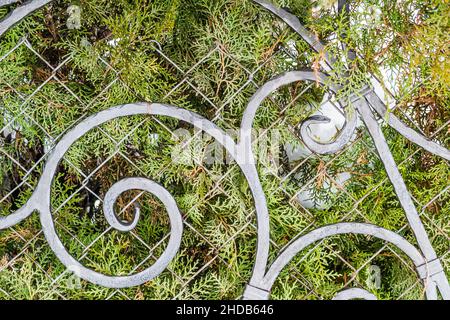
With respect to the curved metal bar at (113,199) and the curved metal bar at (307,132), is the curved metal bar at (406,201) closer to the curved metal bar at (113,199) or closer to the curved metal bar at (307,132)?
the curved metal bar at (307,132)

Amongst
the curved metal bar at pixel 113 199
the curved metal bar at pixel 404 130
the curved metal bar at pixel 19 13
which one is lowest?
the curved metal bar at pixel 113 199

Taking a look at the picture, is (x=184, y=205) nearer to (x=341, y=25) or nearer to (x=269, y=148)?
(x=269, y=148)

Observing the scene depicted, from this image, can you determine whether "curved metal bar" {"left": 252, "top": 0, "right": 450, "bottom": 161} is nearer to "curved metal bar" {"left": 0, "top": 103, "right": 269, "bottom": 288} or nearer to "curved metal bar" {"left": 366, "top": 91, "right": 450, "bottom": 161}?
"curved metal bar" {"left": 366, "top": 91, "right": 450, "bottom": 161}

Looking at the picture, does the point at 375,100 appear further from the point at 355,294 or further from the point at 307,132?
the point at 355,294

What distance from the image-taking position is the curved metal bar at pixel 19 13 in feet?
2.52

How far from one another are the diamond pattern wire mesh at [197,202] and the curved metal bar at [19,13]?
0.10ft

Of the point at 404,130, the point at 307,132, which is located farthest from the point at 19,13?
the point at 404,130

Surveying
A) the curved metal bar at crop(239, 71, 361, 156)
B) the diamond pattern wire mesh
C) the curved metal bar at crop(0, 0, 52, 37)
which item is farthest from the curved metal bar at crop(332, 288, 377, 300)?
the curved metal bar at crop(0, 0, 52, 37)

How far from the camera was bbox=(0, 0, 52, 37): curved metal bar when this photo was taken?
77 centimetres

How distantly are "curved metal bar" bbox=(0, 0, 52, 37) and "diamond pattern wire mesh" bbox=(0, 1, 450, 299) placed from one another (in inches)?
1.2

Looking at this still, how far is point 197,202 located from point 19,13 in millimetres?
349

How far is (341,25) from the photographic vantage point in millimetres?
746

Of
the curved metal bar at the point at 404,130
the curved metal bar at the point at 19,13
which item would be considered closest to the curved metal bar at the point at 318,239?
the curved metal bar at the point at 404,130
